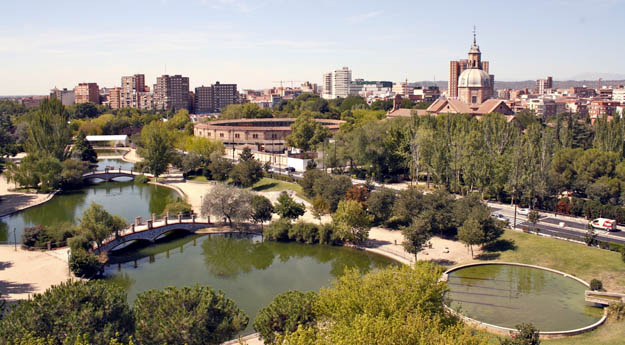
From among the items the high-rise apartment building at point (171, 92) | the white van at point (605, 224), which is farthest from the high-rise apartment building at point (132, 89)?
the white van at point (605, 224)

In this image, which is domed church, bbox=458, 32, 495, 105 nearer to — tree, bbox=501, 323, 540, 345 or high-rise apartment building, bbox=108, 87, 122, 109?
tree, bbox=501, 323, 540, 345

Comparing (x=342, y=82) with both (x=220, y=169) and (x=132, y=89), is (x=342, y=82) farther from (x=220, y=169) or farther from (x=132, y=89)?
(x=220, y=169)

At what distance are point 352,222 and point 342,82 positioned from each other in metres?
170

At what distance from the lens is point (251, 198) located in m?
34.7

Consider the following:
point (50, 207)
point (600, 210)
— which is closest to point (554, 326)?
point (600, 210)

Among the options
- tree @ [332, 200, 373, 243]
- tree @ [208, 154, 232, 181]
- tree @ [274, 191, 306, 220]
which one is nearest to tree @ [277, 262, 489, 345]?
tree @ [332, 200, 373, 243]

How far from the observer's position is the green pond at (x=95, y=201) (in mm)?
38969

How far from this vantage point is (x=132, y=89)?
144625mm

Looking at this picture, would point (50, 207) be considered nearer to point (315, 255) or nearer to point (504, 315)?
point (315, 255)

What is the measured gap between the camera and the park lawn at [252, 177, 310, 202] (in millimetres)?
45831

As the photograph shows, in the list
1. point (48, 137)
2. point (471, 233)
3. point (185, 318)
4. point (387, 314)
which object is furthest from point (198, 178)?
point (387, 314)

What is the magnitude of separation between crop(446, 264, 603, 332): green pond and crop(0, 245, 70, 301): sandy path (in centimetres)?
1755

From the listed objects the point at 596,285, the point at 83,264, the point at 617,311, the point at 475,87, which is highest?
the point at 475,87

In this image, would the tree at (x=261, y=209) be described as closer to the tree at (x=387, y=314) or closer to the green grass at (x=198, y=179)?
the tree at (x=387, y=314)
